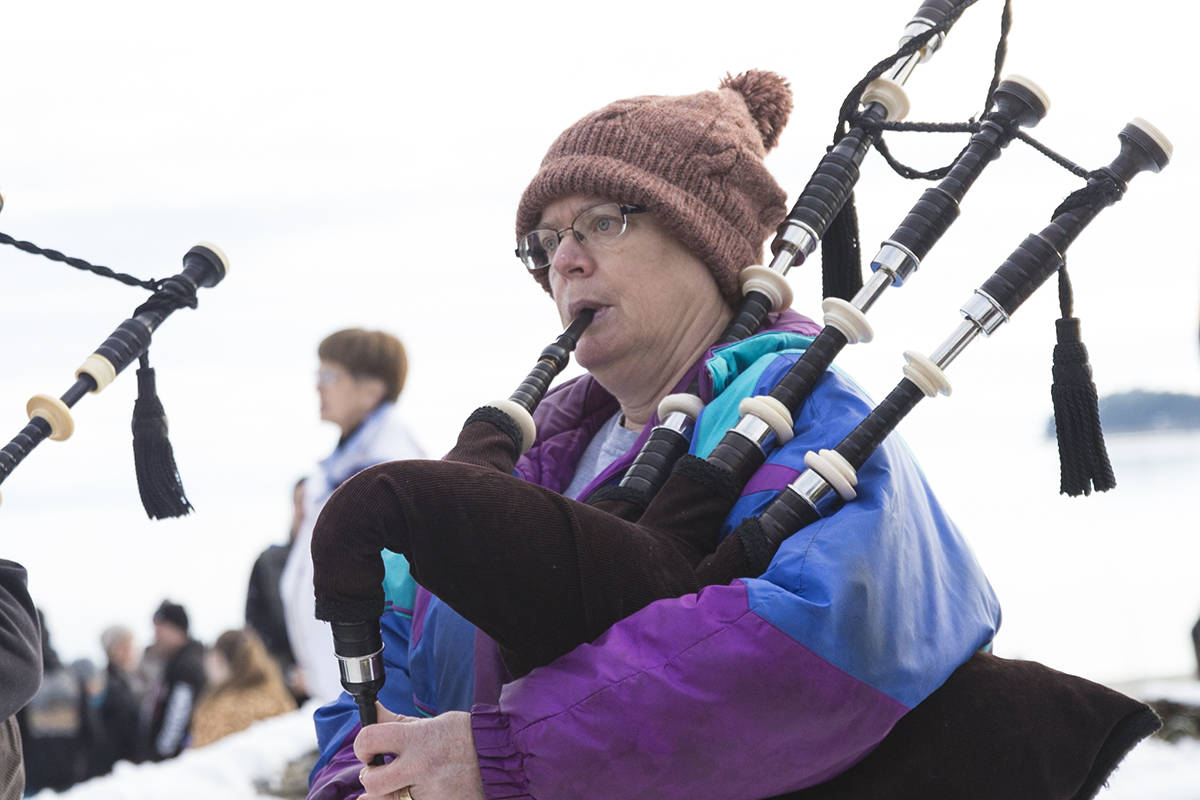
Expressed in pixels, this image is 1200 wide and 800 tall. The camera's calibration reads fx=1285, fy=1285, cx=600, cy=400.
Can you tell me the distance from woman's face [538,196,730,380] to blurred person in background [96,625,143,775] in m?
4.52

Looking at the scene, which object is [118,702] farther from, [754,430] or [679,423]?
[754,430]

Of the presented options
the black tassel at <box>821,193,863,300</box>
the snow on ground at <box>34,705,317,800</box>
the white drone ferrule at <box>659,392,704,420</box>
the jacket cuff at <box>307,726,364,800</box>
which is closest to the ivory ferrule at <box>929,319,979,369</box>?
the white drone ferrule at <box>659,392,704,420</box>

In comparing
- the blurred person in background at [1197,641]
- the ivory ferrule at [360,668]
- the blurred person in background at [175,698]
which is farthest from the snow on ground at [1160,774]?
the blurred person in background at [175,698]

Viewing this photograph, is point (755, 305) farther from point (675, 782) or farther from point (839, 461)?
point (675, 782)

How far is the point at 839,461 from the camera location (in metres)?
1.53

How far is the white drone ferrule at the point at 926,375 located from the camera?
160 cm

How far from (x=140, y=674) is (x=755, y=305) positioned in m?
5.15

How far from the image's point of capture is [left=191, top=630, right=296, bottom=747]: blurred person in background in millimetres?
5184

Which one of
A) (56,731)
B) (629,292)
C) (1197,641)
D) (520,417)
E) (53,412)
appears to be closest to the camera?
(520,417)

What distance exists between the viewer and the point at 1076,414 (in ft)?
5.98

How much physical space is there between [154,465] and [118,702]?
13.0 ft

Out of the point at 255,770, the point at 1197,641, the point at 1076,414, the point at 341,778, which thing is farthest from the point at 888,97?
the point at 1197,641

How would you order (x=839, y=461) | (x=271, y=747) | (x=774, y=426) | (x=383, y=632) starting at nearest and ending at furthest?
(x=839, y=461) → (x=774, y=426) → (x=383, y=632) → (x=271, y=747)

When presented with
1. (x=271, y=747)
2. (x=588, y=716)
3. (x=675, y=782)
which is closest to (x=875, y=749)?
(x=675, y=782)
